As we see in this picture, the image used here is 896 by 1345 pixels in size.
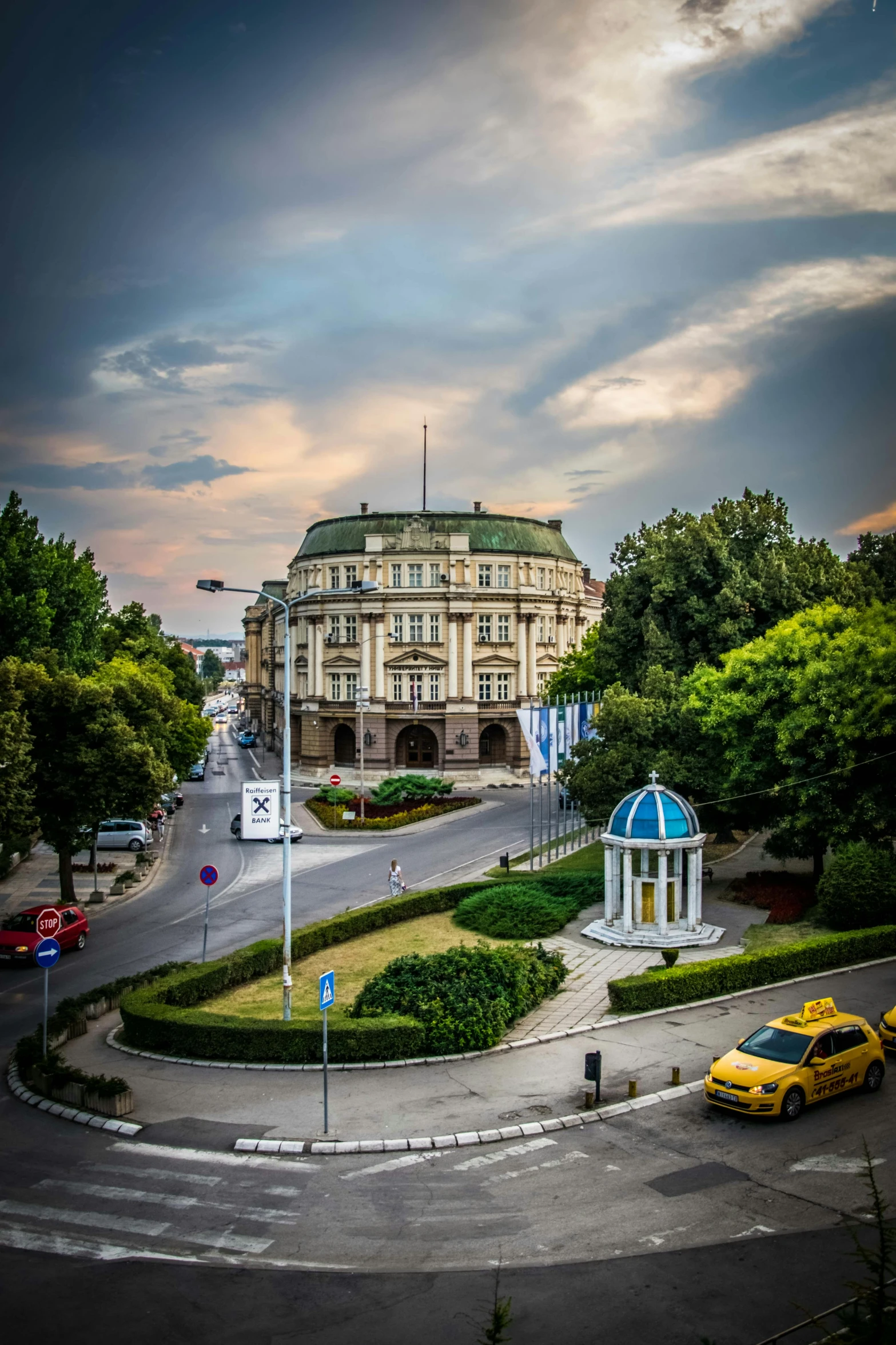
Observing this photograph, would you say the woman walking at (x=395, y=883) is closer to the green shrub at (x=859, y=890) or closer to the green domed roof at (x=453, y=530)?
the green shrub at (x=859, y=890)

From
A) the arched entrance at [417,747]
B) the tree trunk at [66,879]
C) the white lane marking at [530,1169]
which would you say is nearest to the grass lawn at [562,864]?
the tree trunk at [66,879]

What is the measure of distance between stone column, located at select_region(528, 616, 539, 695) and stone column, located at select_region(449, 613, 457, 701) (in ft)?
20.3

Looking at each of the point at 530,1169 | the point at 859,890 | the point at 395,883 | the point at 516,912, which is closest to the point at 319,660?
the point at 395,883

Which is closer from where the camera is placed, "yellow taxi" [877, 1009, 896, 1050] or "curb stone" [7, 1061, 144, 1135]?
"curb stone" [7, 1061, 144, 1135]

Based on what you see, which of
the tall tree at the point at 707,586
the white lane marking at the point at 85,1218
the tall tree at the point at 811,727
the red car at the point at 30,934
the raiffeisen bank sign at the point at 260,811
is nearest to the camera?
the white lane marking at the point at 85,1218

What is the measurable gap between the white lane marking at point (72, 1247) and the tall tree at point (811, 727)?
2369 centimetres

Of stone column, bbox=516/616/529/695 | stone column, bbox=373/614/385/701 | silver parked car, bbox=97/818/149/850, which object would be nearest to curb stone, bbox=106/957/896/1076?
silver parked car, bbox=97/818/149/850

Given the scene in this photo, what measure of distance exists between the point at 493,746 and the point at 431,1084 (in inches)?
2246

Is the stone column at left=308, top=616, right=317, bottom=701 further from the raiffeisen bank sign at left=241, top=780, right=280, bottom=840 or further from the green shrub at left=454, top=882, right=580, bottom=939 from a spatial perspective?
the raiffeisen bank sign at left=241, top=780, right=280, bottom=840

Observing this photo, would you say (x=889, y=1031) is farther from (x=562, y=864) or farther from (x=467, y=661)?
(x=467, y=661)

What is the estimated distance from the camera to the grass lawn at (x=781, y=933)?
29047 mm

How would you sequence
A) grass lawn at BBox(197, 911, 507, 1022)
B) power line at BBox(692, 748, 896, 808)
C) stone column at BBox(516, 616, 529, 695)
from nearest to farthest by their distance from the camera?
grass lawn at BBox(197, 911, 507, 1022) < power line at BBox(692, 748, 896, 808) < stone column at BBox(516, 616, 529, 695)

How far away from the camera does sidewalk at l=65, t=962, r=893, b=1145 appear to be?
17938 millimetres

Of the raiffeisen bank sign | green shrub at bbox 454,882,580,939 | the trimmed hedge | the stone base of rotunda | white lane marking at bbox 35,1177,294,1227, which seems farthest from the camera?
green shrub at bbox 454,882,580,939
